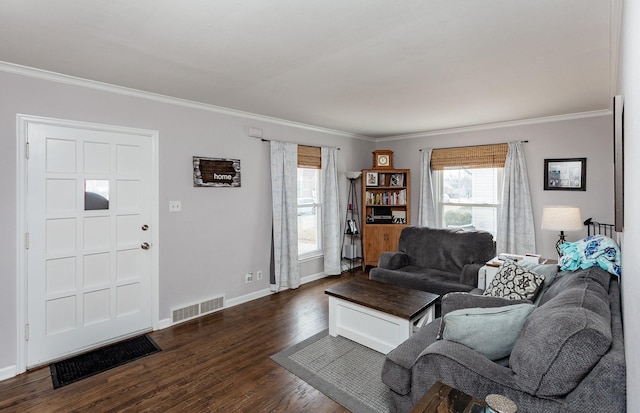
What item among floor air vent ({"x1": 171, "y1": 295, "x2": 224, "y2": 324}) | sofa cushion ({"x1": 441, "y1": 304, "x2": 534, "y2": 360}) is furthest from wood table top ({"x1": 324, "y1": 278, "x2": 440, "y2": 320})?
floor air vent ({"x1": 171, "y1": 295, "x2": 224, "y2": 324})

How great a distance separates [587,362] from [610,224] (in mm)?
3746

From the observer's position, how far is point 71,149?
2906 mm

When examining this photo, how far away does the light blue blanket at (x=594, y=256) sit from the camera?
7.52 ft

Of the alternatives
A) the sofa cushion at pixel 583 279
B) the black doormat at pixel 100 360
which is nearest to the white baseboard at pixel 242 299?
the black doormat at pixel 100 360

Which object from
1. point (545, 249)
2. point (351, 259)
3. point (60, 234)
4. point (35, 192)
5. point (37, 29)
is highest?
point (37, 29)

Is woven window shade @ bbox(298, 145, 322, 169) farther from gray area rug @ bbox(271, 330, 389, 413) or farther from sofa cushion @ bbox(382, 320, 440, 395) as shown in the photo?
sofa cushion @ bbox(382, 320, 440, 395)

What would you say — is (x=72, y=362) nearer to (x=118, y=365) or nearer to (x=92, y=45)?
(x=118, y=365)

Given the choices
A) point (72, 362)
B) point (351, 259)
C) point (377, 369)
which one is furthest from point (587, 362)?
point (351, 259)

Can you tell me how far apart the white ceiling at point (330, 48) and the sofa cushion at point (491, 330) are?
64.6 inches

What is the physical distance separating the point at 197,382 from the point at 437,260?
118 inches

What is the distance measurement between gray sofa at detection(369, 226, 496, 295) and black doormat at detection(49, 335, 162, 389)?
2534 mm

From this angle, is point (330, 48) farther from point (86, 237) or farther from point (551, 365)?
point (86, 237)

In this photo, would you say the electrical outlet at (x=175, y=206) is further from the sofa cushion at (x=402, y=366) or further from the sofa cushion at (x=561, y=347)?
the sofa cushion at (x=561, y=347)

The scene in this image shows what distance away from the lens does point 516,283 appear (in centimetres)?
255
